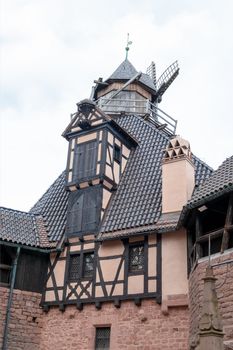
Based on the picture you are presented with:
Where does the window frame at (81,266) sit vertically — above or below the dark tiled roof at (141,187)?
below

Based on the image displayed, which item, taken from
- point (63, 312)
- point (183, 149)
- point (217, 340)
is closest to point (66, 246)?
point (63, 312)

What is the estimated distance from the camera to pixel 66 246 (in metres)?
16.5

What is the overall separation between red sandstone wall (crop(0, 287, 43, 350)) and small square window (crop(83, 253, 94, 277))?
6.19 ft

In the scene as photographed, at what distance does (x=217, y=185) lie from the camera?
37.5 feet

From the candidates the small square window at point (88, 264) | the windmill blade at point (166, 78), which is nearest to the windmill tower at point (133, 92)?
the windmill blade at point (166, 78)

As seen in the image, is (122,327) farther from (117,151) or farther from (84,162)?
(117,151)

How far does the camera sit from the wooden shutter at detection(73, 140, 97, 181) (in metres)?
17.2

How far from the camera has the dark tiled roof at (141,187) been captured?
1551 cm

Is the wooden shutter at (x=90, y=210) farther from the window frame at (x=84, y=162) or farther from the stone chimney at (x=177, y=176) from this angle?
the stone chimney at (x=177, y=176)

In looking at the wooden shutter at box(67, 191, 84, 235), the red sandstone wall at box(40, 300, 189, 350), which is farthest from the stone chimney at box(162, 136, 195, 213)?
the wooden shutter at box(67, 191, 84, 235)

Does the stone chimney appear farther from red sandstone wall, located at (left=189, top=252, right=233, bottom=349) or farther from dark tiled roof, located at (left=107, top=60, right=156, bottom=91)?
dark tiled roof, located at (left=107, top=60, right=156, bottom=91)

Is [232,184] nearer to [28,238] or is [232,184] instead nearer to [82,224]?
[82,224]

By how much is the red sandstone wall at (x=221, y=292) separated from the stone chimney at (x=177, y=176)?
3.05 metres

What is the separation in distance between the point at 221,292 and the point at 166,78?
68.4 ft
